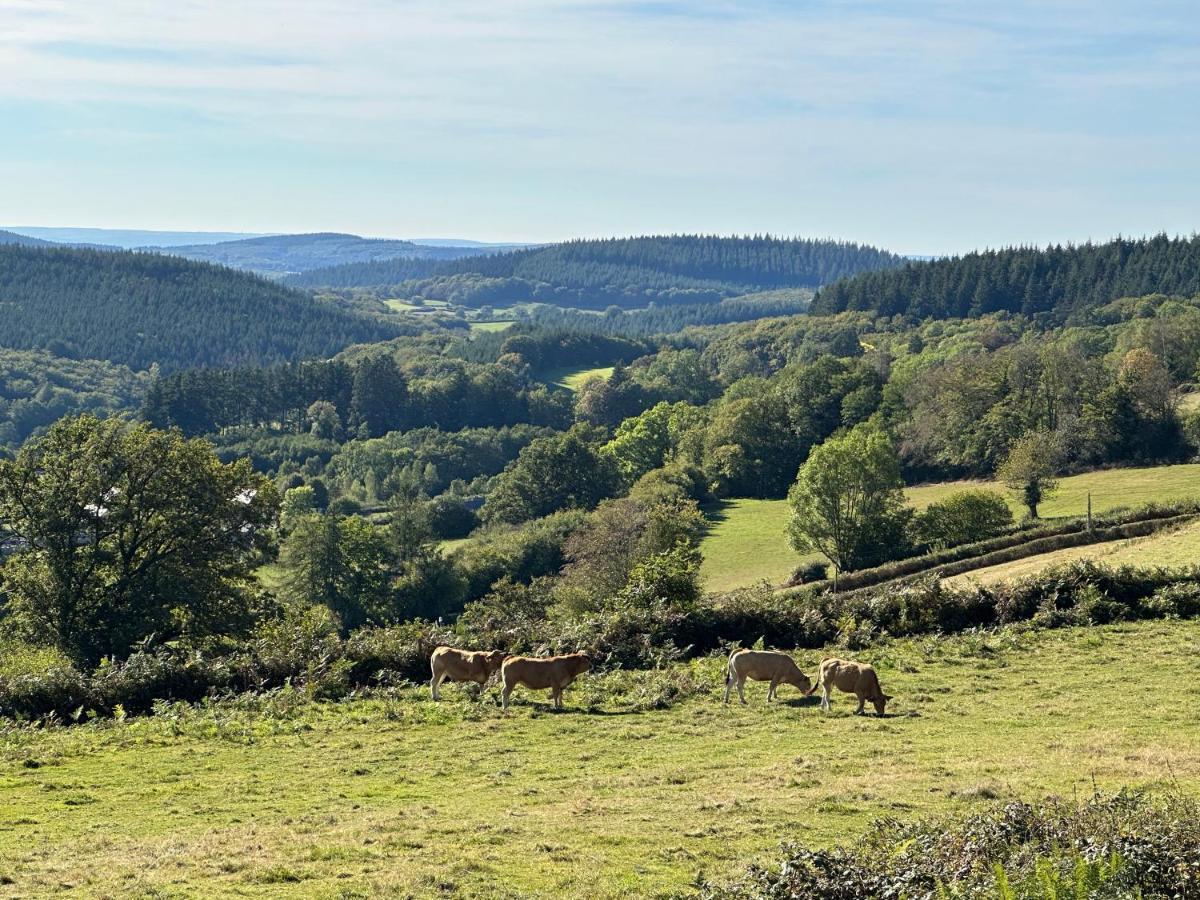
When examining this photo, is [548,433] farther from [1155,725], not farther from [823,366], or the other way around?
[1155,725]

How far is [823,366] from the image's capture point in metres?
126

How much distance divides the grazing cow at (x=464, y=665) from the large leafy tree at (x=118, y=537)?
48.6 ft

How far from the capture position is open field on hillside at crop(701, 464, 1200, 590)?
73.0 meters

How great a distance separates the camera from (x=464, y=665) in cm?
2319

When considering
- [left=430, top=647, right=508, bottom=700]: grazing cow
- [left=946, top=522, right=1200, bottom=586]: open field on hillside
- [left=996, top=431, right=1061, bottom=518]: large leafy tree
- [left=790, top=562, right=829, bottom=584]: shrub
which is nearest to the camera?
[left=430, top=647, right=508, bottom=700]: grazing cow

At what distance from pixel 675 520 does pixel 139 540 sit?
38.8m

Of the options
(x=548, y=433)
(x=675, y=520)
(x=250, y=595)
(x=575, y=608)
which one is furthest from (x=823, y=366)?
(x=250, y=595)

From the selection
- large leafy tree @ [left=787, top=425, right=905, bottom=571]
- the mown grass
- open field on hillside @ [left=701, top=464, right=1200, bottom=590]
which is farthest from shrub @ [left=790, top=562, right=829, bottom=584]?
the mown grass

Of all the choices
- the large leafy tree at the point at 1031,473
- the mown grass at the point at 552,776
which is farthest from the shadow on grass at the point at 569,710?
the large leafy tree at the point at 1031,473

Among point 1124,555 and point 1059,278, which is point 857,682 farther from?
point 1059,278

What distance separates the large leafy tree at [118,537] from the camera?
34875mm

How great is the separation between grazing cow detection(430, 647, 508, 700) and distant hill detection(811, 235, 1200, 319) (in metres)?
164

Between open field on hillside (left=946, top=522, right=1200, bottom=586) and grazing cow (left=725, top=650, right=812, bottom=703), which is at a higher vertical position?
grazing cow (left=725, top=650, right=812, bottom=703)

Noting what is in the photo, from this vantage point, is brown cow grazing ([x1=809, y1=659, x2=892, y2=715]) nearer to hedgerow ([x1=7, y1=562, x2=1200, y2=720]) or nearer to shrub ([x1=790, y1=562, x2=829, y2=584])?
hedgerow ([x1=7, y1=562, x2=1200, y2=720])
